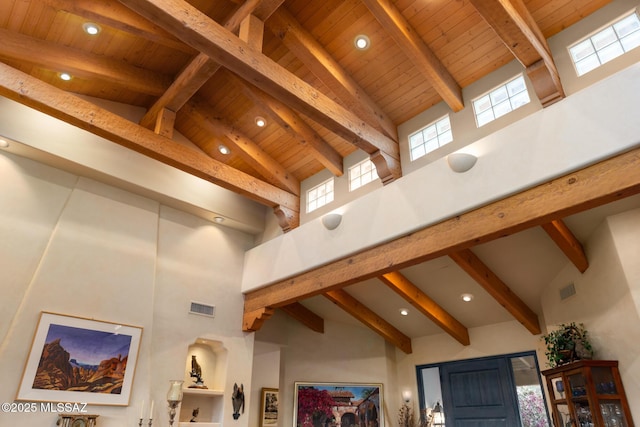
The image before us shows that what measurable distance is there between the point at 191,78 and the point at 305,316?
487 centimetres

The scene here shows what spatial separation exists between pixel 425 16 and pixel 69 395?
236 inches

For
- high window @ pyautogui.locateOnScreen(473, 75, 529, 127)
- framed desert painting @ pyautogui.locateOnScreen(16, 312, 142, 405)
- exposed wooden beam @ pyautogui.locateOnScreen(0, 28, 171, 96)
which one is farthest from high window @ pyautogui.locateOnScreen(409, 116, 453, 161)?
framed desert painting @ pyautogui.locateOnScreen(16, 312, 142, 405)

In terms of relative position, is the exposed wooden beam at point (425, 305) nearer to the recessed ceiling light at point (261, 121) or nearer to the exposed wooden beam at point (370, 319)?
the exposed wooden beam at point (370, 319)

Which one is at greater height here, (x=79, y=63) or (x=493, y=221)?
(x=79, y=63)

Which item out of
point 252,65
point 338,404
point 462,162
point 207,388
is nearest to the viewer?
point 252,65

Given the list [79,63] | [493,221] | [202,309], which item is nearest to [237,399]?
[202,309]

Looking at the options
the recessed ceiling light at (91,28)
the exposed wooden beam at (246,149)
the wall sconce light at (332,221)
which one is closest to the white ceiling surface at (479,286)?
the wall sconce light at (332,221)

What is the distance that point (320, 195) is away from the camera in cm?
713

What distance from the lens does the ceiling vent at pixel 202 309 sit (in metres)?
6.59

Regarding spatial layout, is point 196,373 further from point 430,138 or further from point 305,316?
point 430,138

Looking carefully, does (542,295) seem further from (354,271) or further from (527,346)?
(354,271)

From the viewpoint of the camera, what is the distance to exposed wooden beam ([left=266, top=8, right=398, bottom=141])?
5.34 m

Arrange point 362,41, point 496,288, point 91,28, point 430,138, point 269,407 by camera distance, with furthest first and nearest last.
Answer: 1. point 269,407
2. point 496,288
3. point 430,138
4. point 362,41
5. point 91,28

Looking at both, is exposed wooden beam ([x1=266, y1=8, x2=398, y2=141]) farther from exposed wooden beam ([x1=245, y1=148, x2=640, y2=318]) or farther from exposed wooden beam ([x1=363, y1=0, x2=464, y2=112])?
exposed wooden beam ([x1=245, y1=148, x2=640, y2=318])
